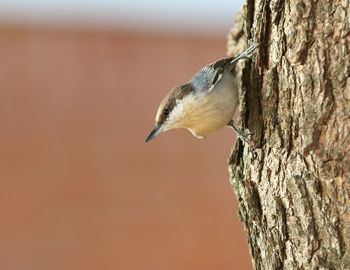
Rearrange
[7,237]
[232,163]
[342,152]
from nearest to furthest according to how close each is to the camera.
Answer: [342,152] → [232,163] → [7,237]

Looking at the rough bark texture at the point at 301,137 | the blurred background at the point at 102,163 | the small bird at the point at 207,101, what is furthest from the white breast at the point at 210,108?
the blurred background at the point at 102,163

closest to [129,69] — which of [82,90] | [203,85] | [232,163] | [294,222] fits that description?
[82,90]

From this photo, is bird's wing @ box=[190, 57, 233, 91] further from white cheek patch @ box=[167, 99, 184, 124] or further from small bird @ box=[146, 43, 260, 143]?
white cheek patch @ box=[167, 99, 184, 124]

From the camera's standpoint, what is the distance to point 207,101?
116 inches

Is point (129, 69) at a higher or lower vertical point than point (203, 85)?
higher

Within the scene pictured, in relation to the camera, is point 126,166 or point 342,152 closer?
point 342,152

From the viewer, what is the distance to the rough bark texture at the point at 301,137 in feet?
6.88

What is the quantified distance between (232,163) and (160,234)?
11.3 ft

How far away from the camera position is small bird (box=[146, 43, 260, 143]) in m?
2.88

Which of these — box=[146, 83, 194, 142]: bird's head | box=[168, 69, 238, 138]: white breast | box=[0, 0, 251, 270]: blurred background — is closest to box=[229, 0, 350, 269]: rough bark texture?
box=[168, 69, 238, 138]: white breast

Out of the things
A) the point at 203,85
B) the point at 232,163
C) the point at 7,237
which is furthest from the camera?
the point at 7,237

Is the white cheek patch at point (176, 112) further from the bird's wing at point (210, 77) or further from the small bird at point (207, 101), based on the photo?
the bird's wing at point (210, 77)

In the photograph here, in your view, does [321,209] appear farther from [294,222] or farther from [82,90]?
[82,90]

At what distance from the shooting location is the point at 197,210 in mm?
5984
